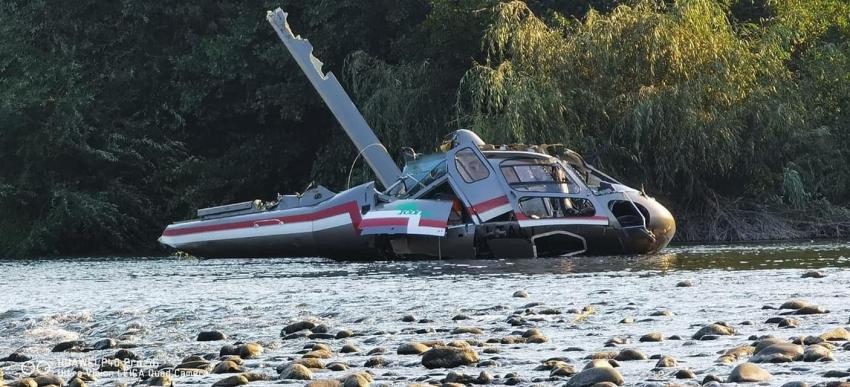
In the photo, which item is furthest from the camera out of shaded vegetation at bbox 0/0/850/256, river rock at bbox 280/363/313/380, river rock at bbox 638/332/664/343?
shaded vegetation at bbox 0/0/850/256

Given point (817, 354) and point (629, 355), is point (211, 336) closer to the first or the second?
point (629, 355)

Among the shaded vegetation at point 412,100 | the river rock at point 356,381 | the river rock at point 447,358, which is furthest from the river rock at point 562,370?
the shaded vegetation at point 412,100

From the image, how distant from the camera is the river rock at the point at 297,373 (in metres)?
8.77

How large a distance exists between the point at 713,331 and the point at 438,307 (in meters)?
4.16

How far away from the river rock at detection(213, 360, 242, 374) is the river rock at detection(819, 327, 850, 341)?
3746 millimetres

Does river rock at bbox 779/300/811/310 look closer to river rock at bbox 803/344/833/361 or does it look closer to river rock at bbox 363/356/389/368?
river rock at bbox 803/344/833/361

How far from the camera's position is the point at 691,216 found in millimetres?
32281

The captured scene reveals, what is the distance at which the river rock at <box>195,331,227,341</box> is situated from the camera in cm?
1159

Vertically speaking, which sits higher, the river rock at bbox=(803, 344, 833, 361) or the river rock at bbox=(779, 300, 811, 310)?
the river rock at bbox=(779, 300, 811, 310)

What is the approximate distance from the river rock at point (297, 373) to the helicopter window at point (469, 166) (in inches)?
593

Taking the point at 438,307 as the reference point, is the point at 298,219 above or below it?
above

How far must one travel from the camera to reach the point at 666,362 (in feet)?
28.8

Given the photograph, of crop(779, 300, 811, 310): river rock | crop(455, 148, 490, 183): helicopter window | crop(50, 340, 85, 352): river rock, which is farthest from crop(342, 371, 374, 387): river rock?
crop(455, 148, 490, 183): helicopter window

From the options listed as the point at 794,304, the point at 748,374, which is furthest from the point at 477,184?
the point at 748,374
